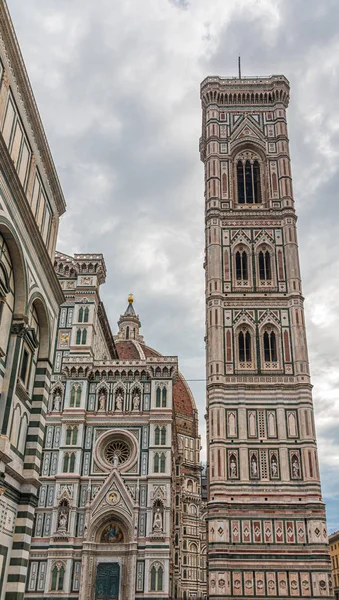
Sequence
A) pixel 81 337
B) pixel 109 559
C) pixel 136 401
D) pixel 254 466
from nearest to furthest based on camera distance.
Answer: pixel 109 559
pixel 254 466
pixel 136 401
pixel 81 337

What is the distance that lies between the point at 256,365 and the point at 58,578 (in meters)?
15.8

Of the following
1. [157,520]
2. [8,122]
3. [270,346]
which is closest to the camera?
[8,122]

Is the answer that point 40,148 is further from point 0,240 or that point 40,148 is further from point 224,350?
point 224,350

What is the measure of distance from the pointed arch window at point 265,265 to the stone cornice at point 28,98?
Answer: 25.3 meters

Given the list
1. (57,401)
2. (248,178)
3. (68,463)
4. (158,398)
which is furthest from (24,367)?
(248,178)

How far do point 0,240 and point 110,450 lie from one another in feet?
83.0

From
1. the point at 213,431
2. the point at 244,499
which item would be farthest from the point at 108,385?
the point at 244,499

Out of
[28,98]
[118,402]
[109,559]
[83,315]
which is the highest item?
[83,315]

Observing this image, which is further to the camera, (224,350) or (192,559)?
(192,559)

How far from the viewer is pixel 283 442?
34781 millimetres

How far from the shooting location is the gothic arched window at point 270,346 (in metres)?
37.5

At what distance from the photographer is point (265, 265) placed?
4038 cm

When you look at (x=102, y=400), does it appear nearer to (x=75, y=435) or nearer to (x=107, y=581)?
(x=75, y=435)

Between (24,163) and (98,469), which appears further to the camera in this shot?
(98,469)
